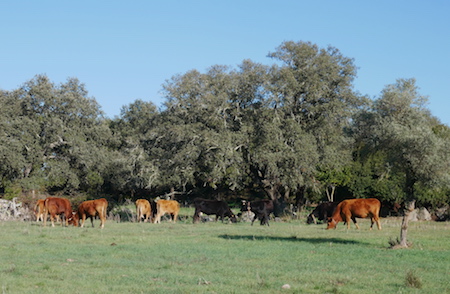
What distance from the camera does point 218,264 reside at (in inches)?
511

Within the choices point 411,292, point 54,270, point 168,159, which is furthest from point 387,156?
Answer: point 168,159

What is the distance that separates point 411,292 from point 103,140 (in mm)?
41132

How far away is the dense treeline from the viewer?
36.3 meters

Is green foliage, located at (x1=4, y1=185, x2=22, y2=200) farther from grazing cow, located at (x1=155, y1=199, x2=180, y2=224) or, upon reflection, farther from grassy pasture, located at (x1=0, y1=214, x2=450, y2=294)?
grassy pasture, located at (x1=0, y1=214, x2=450, y2=294)

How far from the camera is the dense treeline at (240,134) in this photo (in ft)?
119

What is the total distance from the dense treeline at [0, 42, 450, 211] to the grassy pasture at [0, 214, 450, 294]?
1692cm

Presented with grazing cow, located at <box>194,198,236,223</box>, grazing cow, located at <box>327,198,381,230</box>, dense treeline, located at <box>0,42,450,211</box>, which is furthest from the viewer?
dense treeline, located at <box>0,42,450,211</box>

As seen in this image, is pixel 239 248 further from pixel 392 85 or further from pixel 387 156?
pixel 392 85

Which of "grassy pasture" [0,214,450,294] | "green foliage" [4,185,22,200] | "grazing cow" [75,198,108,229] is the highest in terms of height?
"green foliage" [4,185,22,200]

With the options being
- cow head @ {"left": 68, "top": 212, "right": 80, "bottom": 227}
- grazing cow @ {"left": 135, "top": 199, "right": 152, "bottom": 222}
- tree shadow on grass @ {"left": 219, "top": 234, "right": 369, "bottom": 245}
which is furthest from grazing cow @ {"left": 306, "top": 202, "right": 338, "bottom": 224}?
cow head @ {"left": 68, "top": 212, "right": 80, "bottom": 227}

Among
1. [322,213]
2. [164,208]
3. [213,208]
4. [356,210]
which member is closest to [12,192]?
[164,208]

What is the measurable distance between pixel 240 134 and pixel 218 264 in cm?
2404

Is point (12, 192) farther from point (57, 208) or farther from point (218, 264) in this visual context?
point (218, 264)

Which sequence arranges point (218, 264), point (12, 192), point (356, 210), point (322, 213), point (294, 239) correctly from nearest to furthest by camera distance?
point (218, 264), point (294, 239), point (356, 210), point (322, 213), point (12, 192)
